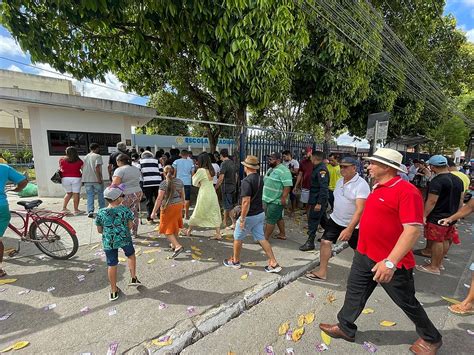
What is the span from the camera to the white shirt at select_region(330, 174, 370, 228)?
303cm

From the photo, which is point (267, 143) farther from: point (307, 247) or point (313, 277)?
point (313, 277)

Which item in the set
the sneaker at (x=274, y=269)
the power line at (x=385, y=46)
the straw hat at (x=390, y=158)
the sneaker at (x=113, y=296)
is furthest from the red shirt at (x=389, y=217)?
the power line at (x=385, y=46)

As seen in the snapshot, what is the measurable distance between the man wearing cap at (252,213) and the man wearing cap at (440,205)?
252cm

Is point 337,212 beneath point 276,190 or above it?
beneath

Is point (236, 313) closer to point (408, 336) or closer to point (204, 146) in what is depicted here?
point (408, 336)

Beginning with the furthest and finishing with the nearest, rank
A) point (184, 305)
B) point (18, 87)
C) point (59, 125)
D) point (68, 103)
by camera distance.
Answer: point (18, 87), point (59, 125), point (68, 103), point (184, 305)

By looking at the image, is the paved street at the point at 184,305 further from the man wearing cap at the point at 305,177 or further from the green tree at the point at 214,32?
the green tree at the point at 214,32

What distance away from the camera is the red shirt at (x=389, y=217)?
1.92 metres

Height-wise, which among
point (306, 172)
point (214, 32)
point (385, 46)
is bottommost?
point (306, 172)

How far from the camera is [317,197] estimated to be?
14.5 ft

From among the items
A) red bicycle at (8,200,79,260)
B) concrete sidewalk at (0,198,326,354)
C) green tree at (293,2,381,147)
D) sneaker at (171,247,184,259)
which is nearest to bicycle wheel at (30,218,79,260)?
red bicycle at (8,200,79,260)

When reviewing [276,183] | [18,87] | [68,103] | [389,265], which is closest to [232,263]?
[276,183]

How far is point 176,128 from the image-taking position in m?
27.4

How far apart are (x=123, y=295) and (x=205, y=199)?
2.02 meters
